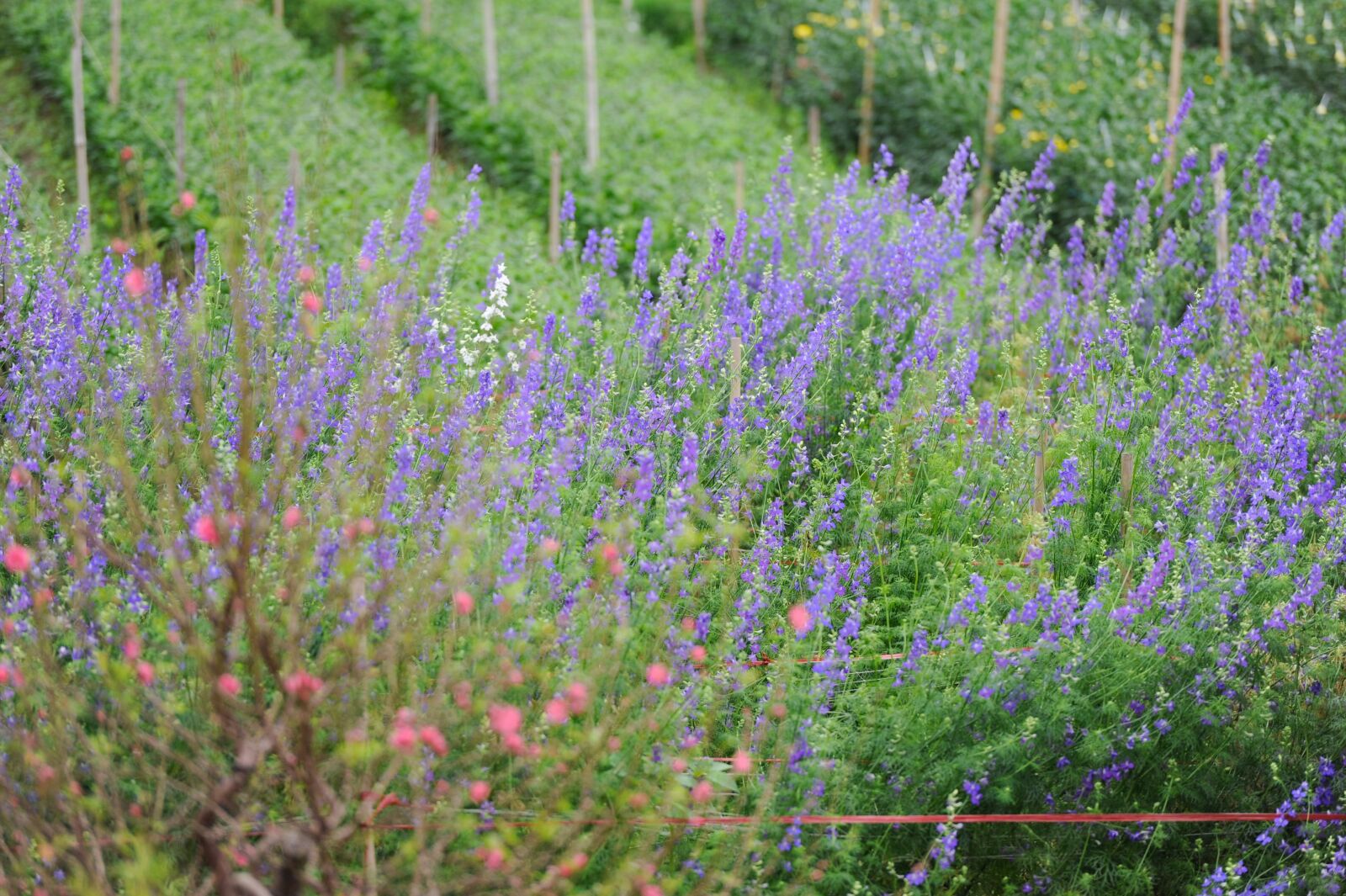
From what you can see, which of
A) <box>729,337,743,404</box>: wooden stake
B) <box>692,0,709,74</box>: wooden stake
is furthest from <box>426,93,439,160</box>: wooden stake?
<box>729,337,743,404</box>: wooden stake

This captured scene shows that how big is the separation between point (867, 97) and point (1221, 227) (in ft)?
15.7

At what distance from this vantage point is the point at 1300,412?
16.4 feet

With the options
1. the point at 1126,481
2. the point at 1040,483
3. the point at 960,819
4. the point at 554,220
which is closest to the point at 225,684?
the point at 960,819

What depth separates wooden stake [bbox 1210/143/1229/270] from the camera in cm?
666

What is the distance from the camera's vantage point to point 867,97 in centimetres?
1132

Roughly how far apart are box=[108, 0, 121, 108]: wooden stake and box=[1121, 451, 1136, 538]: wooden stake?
267 inches

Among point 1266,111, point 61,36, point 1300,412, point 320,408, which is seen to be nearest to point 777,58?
point 1266,111

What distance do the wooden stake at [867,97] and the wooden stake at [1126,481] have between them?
642 centimetres

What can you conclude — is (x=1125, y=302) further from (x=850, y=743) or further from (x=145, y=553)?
(x=145, y=553)

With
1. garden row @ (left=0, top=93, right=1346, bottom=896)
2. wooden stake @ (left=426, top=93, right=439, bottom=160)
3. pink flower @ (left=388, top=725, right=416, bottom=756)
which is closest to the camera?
pink flower @ (left=388, top=725, right=416, bottom=756)

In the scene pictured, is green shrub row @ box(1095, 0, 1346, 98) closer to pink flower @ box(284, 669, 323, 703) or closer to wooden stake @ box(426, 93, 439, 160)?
wooden stake @ box(426, 93, 439, 160)

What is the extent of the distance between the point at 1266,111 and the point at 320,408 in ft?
28.4

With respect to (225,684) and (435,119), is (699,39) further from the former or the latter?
(225,684)

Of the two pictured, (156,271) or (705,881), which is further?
(156,271)
